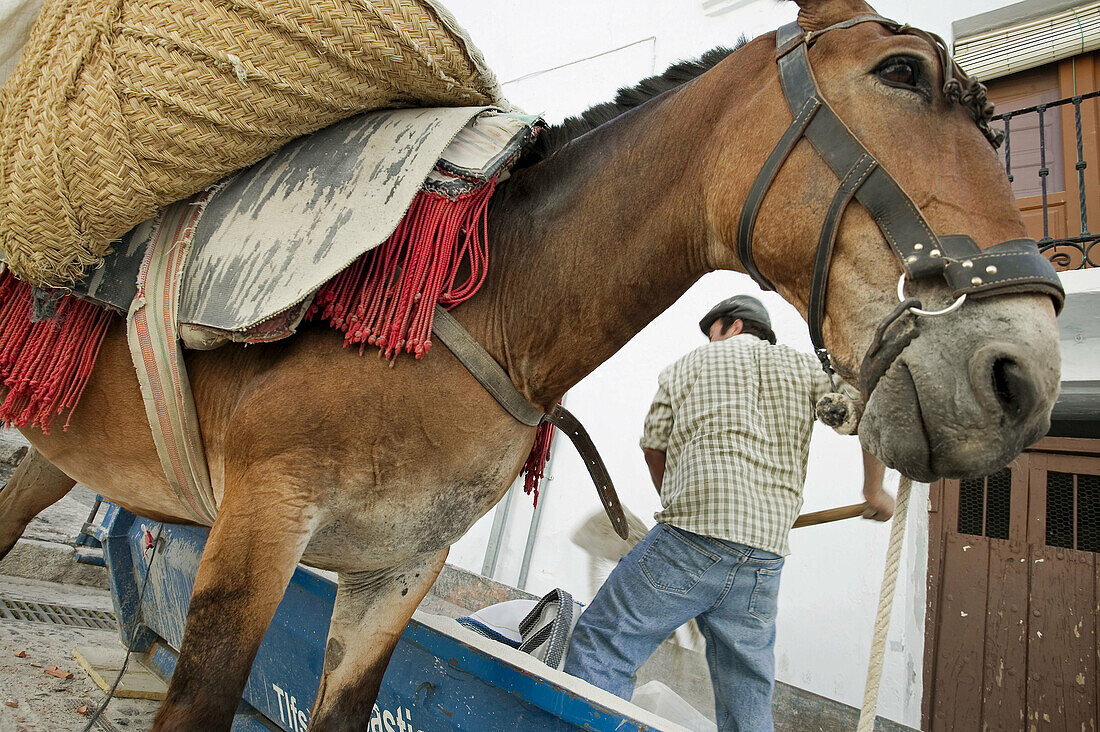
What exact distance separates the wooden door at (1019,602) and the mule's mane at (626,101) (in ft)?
13.0

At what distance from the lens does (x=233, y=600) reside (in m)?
1.22

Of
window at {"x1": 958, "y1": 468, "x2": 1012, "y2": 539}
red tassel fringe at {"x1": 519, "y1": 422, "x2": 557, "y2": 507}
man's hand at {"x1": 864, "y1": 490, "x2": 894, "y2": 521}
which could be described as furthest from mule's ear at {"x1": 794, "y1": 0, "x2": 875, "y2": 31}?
window at {"x1": 958, "y1": 468, "x2": 1012, "y2": 539}

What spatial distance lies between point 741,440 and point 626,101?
52.6 inches

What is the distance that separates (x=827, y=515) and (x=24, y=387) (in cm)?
292

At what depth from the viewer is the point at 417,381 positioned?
1.34 m

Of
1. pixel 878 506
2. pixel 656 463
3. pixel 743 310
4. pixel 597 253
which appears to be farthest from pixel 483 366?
pixel 878 506

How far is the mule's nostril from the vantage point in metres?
0.87

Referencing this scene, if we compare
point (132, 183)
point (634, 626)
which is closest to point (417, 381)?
point (132, 183)

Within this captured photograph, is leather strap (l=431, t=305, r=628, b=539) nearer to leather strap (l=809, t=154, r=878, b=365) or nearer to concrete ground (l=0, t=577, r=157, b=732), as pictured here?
leather strap (l=809, t=154, r=878, b=365)

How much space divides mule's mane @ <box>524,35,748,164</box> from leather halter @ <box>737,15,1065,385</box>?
0.90ft

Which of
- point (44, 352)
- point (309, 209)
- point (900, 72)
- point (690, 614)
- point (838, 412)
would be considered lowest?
point (690, 614)

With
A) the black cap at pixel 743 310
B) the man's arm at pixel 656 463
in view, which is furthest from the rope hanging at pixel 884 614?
the black cap at pixel 743 310

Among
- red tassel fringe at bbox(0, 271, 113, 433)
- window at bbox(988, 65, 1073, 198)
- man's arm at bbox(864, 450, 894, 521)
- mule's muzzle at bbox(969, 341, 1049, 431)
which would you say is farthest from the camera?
window at bbox(988, 65, 1073, 198)

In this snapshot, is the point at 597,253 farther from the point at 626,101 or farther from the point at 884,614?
the point at 884,614
